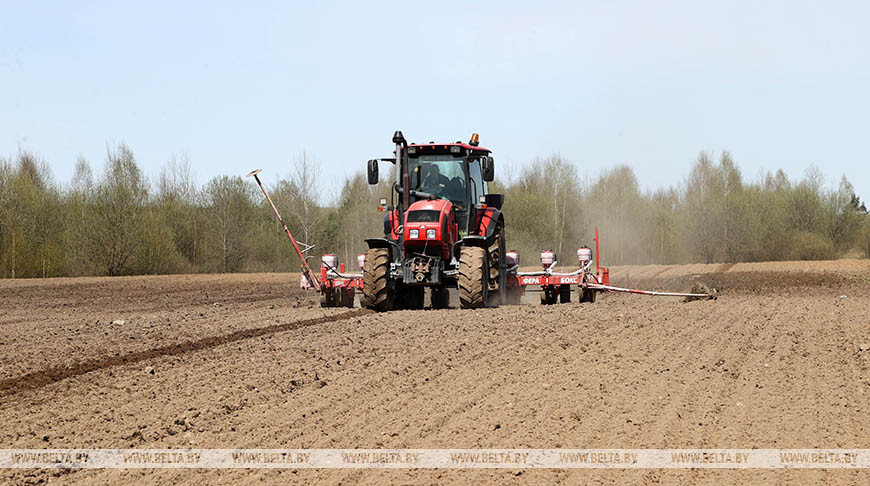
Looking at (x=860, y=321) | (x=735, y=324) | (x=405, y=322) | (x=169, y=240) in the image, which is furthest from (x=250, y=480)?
(x=169, y=240)

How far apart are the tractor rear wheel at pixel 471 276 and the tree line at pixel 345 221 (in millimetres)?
27711

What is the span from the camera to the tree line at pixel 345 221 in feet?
122

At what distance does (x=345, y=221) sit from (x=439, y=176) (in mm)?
31590

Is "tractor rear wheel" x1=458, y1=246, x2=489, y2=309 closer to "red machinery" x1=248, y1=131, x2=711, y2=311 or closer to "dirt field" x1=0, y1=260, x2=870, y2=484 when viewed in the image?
"red machinery" x1=248, y1=131, x2=711, y2=311

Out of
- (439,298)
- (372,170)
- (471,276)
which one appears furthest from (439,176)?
(439,298)

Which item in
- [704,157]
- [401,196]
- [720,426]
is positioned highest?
[704,157]

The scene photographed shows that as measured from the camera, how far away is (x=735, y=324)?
39.1 feet

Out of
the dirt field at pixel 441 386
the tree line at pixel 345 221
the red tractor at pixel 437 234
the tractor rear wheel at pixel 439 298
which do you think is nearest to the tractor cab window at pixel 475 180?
the red tractor at pixel 437 234

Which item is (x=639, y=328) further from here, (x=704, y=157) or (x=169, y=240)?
(x=704, y=157)

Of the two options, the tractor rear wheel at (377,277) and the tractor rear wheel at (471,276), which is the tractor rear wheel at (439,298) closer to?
the tractor rear wheel at (377,277)

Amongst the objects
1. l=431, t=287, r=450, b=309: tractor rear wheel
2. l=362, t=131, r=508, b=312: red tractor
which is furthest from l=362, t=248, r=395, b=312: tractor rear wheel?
l=431, t=287, r=450, b=309: tractor rear wheel

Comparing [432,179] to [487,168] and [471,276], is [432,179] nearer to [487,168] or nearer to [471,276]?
[487,168]

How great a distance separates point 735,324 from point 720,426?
651 cm

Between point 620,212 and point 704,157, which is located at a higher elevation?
point 704,157
